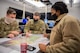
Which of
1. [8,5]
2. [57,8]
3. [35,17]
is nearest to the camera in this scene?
[57,8]

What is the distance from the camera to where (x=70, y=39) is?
4.19 feet

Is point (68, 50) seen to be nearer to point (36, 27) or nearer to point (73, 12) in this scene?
point (36, 27)

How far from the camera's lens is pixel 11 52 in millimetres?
1326

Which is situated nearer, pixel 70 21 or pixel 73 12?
pixel 70 21

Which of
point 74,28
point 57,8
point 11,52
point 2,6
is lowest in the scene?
point 11,52

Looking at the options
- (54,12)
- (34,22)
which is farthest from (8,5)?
(54,12)

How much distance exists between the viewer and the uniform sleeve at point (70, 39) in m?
1.28

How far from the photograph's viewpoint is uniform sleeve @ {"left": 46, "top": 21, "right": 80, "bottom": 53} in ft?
4.21

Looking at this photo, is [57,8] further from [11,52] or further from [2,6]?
[2,6]

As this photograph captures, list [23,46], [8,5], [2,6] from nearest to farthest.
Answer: [23,46] → [2,6] → [8,5]

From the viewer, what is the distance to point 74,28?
51.3 inches

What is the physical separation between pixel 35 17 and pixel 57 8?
2.27 meters

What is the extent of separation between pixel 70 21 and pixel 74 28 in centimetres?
9

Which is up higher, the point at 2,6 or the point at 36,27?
the point at 2,6
